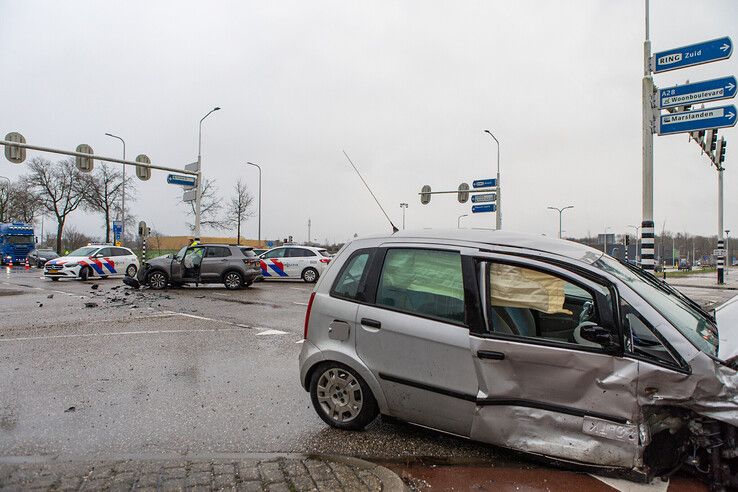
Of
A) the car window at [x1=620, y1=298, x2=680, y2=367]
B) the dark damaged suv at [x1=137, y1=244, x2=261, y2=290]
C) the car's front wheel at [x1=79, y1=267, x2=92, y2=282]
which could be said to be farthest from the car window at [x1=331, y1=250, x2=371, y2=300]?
the car's front wheel at [x1=79, y1=267, x2=92, y2=282]

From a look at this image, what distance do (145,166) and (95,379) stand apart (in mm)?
20520

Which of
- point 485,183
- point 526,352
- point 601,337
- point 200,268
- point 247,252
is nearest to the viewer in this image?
point 601,337

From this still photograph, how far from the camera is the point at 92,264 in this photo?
21.1 metres

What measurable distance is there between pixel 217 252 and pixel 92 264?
8.07 meters

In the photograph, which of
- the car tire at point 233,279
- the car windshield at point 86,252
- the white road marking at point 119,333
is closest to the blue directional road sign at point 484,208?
the car tire at point 233,279

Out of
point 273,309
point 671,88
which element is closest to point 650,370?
point 273,309

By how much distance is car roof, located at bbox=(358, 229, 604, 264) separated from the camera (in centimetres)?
350

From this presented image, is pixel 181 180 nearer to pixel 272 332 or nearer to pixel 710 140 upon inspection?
pixel 272 332

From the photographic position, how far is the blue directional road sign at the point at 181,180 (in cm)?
2550

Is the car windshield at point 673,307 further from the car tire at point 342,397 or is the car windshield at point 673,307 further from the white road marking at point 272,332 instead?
the white road marking at point 272,332

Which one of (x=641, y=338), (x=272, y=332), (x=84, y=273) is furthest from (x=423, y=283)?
(x=84, y=273)

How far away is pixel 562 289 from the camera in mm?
3355

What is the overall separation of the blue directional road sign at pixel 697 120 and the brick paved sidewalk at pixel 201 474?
12.4 m

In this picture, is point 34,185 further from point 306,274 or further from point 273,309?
point 273,309
